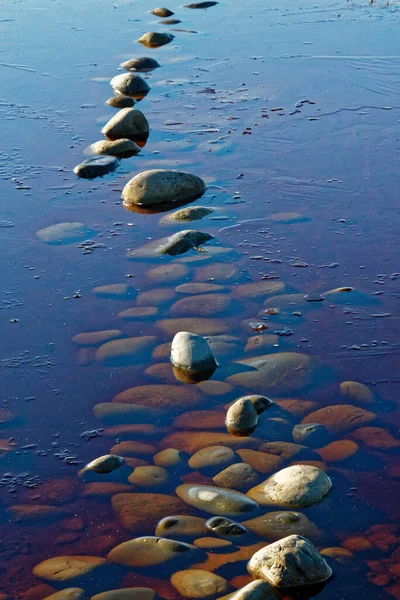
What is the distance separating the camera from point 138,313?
524 centimetres

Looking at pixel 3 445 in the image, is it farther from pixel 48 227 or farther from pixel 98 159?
pixel 98 159

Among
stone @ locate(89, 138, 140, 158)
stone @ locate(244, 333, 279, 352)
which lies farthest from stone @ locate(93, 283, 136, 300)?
stone @ locate(89, 138, 140, 158)

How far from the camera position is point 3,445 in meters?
4.21

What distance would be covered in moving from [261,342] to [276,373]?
0.31 metres

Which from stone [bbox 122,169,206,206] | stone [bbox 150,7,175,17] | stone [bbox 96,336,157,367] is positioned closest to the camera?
stone [bbox 96,336,157,367]

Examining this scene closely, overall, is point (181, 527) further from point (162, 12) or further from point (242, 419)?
point (162, 12)

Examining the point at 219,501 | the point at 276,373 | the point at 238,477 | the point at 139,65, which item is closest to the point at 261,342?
the point at 276,373

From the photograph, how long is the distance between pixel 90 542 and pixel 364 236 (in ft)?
10.4

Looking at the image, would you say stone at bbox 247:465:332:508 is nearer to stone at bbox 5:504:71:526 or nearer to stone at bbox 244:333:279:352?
stone at bbox 5:504:71:526

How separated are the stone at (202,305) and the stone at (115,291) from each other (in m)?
0.32

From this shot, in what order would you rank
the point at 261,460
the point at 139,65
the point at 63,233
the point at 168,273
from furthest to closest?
the point at 139,65 < the point at 63,233 < the point at 168,273 < the point at 261,460

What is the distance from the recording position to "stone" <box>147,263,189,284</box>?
5.59m

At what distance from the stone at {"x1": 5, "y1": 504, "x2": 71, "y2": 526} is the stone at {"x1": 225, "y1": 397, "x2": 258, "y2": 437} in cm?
90

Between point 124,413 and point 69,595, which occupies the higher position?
point 124,413
